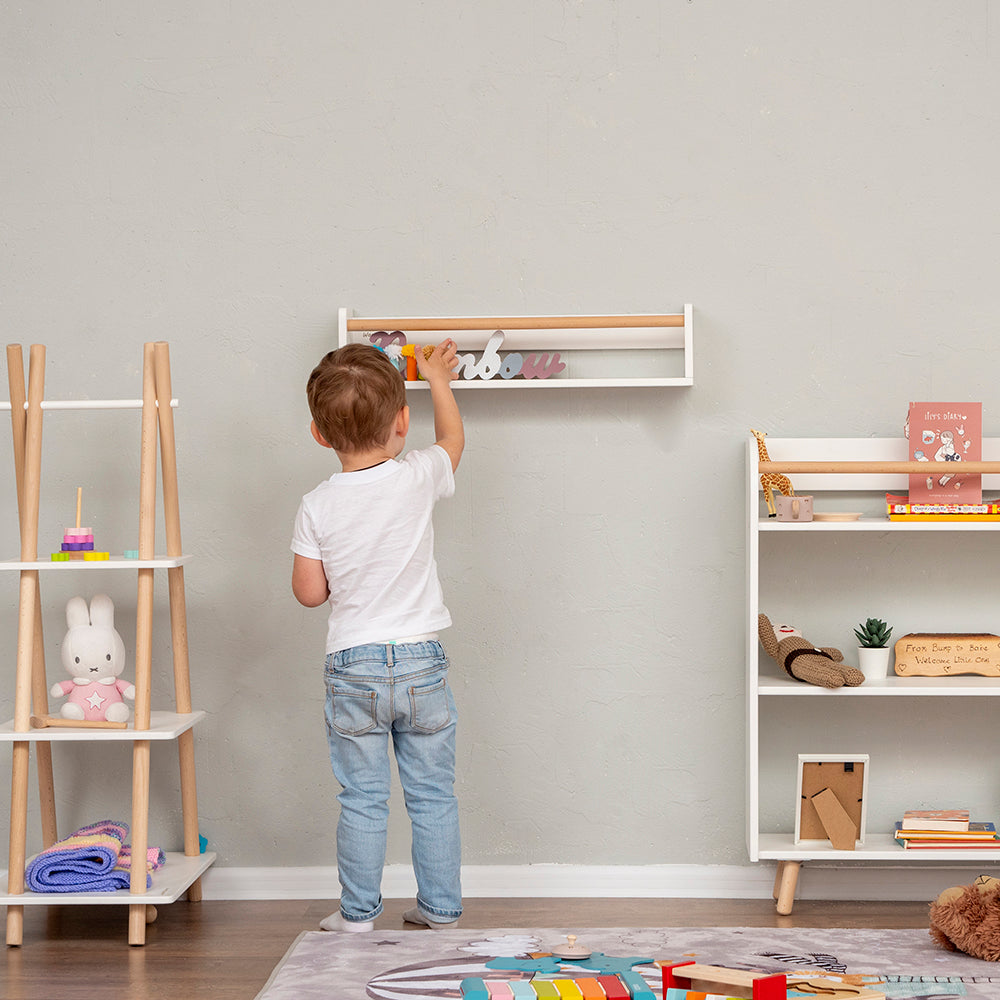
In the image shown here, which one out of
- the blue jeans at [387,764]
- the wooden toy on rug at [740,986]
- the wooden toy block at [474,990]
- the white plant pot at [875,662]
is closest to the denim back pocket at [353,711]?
the blue jeans at [387,764]

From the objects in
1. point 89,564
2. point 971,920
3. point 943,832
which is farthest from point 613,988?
point 89,564

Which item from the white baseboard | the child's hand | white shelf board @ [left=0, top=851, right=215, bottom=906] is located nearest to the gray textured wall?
the white baseboard

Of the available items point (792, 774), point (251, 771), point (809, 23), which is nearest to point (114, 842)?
point (251, 771)

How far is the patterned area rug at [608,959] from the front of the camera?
5.39 ft

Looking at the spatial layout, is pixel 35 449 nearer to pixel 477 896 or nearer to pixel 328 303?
pixel 328 303

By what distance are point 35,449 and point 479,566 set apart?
2.77ft

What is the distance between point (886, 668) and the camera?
6.97 feet

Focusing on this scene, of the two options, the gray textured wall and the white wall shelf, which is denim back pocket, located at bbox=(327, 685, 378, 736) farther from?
the white wall shelf

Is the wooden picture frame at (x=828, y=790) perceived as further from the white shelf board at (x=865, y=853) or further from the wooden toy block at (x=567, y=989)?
the wooden toy block at (x=567, y=989)

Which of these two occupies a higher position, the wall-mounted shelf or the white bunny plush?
the wall-mounted shelf

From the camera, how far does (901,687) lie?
2.02 m

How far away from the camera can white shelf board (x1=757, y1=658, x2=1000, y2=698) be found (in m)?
1.99

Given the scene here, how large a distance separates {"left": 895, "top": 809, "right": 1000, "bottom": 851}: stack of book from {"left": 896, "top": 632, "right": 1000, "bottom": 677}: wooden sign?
26 cm

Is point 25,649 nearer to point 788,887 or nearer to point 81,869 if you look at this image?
point 81,869
